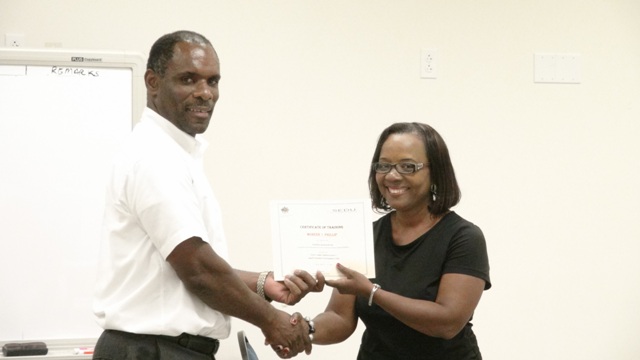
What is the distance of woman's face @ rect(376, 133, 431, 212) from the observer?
2529 mm

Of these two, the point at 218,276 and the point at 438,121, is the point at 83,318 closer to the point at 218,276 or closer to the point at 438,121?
the point at 218,276

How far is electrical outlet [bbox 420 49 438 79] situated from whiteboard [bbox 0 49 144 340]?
1264 mm

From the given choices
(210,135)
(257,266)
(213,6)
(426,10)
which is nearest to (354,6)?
(426,10)

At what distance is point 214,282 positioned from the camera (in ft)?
7.42

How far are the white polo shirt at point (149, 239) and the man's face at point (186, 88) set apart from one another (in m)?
0.16

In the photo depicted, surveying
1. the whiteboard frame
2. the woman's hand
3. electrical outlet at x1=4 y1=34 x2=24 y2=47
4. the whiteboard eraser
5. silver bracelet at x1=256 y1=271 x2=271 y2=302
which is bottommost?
the whiteboard eraser

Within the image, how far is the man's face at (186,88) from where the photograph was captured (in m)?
2.44

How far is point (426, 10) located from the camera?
3889 mm

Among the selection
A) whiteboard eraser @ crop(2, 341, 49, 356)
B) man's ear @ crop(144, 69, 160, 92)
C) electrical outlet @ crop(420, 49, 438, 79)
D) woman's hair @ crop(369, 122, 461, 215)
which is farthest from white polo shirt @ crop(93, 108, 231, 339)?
electrical outlet @ crop(420, 49, 438, 79)

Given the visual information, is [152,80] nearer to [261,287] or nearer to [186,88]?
[186,88]

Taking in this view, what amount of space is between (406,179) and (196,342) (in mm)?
766

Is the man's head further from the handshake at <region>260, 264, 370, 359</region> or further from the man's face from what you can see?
the handshake at <region>260, 264, 370, 359</region>

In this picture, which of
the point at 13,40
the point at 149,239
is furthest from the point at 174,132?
the point at 13,40

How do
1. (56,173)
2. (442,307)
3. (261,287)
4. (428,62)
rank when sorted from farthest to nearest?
1. (428,62)
2. (56,173)
3. (261,287)
4. (442,307)
